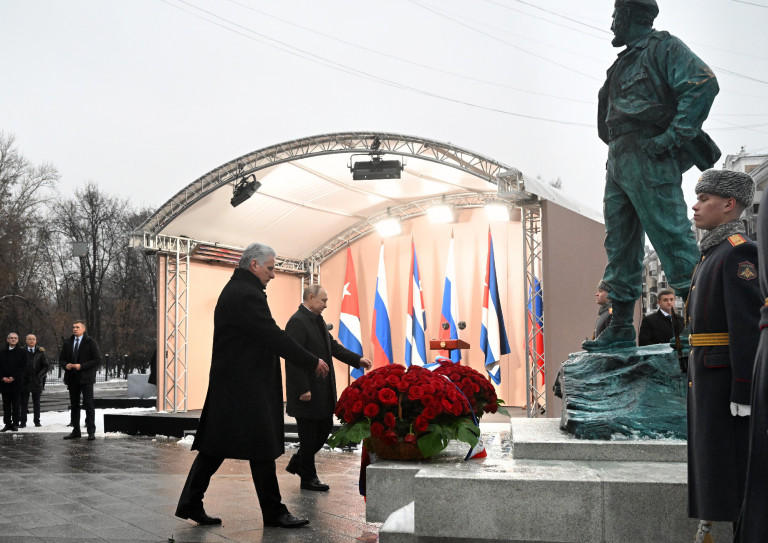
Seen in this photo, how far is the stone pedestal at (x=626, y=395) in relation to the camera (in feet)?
12.5

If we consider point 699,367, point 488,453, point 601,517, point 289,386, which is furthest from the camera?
point 289,386

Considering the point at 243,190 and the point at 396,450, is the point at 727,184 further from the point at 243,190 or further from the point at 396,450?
the point at 243,190

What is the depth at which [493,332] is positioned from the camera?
44.0 feet

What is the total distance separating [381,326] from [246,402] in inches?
421

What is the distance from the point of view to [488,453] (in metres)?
4.25

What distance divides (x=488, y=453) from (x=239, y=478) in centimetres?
284

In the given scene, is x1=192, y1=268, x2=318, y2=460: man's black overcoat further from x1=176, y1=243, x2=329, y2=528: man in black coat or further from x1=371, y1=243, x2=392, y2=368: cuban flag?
x1=371, y1=243, x2=392, y2=368: cuban flag

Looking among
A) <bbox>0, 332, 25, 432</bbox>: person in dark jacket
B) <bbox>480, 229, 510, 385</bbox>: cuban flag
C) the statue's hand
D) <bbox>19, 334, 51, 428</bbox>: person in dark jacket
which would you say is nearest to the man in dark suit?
the statue's hand

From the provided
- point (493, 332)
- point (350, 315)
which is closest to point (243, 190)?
point (350, 315)

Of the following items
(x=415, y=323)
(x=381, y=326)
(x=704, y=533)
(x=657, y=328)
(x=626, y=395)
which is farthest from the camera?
(x=381, y=326)

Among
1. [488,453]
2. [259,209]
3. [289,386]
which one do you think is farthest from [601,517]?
[259,209]

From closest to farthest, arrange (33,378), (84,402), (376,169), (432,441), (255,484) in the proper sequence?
(432,441) → (255,484) → (84,402) → (376,169) → (33,378)

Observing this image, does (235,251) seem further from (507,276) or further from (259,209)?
(507,276)

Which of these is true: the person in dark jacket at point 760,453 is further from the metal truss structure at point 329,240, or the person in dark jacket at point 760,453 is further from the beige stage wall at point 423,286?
the beige stage wall at point 423,286
